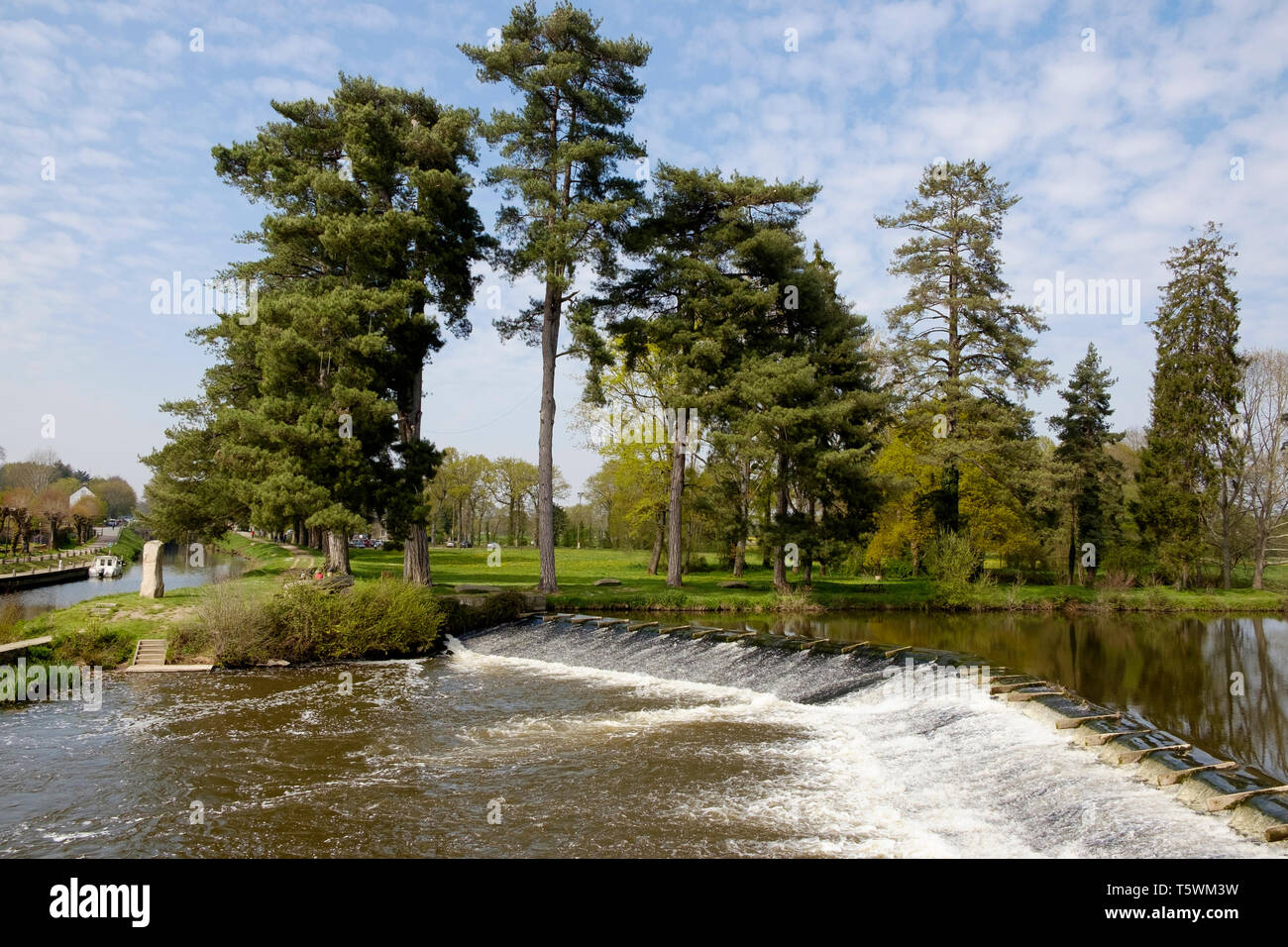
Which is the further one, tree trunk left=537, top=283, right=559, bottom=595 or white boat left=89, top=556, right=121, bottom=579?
white boat left=89, top=556, right=121, bottom=579

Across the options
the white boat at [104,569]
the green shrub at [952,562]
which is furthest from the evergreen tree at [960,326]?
the white boat at [104,569]

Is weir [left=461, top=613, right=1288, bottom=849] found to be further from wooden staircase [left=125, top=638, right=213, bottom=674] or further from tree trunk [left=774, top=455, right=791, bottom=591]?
tree trunk [left=774, top=455, right=791, bottom=591]

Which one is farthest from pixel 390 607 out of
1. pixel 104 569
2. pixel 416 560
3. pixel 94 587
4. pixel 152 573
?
pixel 104 569

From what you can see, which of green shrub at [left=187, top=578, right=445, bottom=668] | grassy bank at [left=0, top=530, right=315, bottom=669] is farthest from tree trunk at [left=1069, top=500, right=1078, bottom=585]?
grassy bank at [left=0, top=530, right=315, bottom=669]

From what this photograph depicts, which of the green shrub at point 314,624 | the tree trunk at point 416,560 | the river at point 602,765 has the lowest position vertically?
the river at point 602,765

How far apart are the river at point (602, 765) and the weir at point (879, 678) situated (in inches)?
5.6

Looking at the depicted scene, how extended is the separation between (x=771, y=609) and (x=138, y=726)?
19.6 m

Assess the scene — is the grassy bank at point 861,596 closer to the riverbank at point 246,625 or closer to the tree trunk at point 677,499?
the tree trunk at point 677,499

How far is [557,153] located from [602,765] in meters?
Answer: 21.3

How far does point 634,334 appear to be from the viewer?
92.9 feet

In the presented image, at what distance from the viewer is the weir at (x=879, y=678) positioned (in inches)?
316

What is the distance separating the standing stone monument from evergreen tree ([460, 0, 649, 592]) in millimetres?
11265

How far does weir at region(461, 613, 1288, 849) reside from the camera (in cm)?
803
